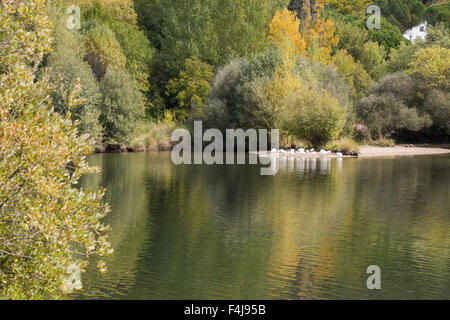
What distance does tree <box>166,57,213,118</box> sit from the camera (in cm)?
6144

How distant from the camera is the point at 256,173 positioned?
112ft

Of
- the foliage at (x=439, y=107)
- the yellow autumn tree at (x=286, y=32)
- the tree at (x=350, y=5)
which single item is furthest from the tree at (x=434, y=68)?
the tree at (x=350, y=5)

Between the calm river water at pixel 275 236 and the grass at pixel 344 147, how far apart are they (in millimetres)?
13625

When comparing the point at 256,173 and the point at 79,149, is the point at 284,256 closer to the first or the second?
the point at 79,149

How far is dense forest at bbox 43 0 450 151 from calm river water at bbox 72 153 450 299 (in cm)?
1682

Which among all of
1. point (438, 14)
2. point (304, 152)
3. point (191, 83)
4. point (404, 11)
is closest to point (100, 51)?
point (191, 83)

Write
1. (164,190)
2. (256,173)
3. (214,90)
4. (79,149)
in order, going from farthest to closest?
1. (214,90)
2. (256,173)
3. (164,190)
4. (79,149)

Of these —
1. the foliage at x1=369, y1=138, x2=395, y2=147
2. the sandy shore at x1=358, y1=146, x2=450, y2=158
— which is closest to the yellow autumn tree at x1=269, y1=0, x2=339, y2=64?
the foliage at x1=369, y1=138, x2=395, y2=147

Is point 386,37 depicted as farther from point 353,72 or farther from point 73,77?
point 73,77

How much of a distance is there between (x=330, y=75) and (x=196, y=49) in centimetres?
1571

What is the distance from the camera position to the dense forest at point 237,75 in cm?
4841

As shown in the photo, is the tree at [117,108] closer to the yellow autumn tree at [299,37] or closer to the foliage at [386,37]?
the yellow autumn tree at [299,37]

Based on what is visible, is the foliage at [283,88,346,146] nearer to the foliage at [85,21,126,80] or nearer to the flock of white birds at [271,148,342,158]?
the flock of white birds at [271,148,342,158]
